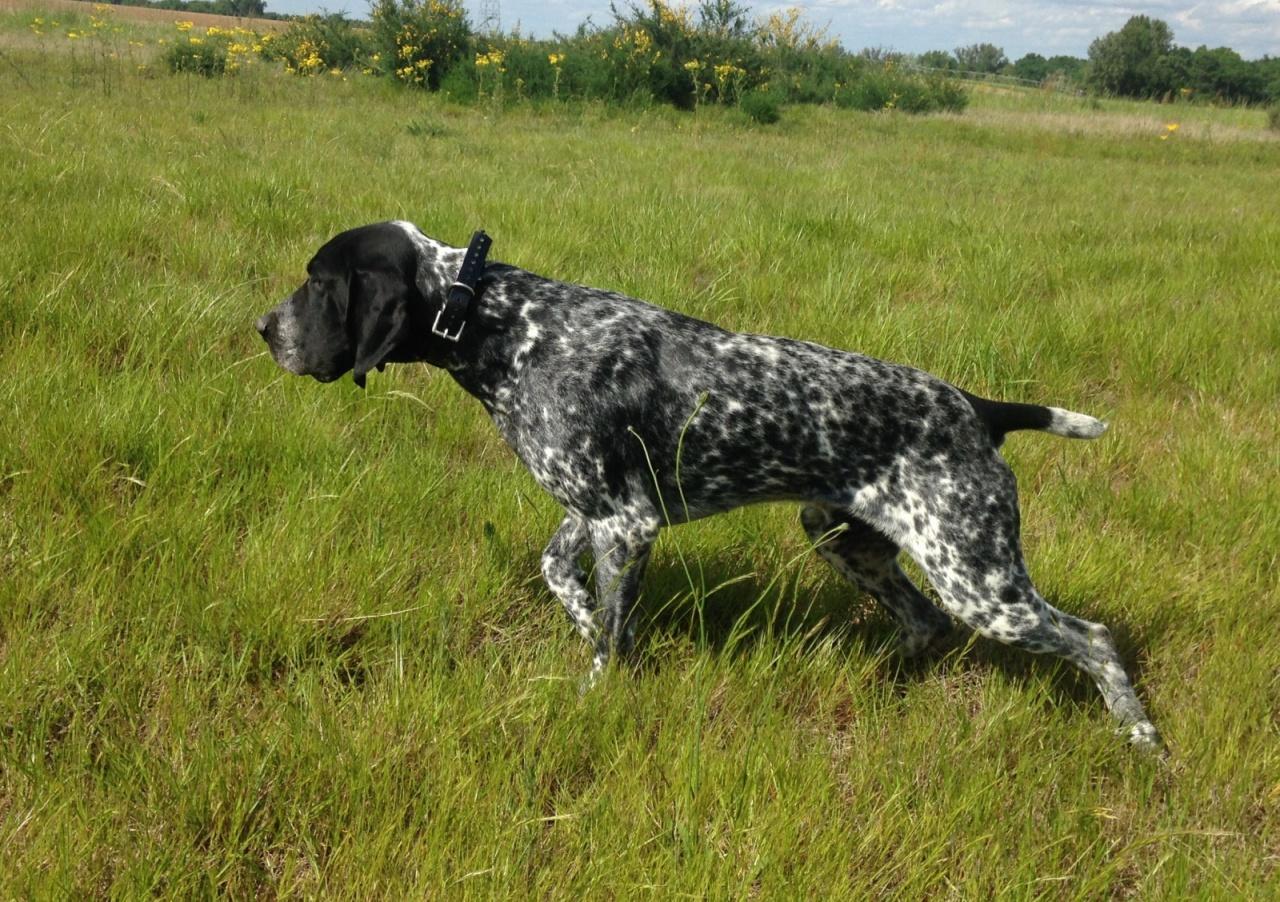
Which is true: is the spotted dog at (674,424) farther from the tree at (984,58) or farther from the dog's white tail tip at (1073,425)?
the tree at (984,58)

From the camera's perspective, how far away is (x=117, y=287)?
529 cm

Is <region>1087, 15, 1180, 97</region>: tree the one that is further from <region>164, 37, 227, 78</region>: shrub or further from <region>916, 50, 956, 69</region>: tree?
<region>164, 37, 227, 78</region>: shrub

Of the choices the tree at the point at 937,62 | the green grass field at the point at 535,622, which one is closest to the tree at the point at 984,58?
the tree at the point at 937,62

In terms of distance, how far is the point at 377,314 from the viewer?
3.10 metres

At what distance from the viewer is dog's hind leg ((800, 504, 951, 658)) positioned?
3.60 meters

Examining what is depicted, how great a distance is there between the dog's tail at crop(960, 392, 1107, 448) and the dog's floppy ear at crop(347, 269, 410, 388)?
1.89 meters

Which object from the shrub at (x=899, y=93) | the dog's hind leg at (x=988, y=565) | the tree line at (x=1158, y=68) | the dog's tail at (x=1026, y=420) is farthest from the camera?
the tree line at (x=1158, y=68)

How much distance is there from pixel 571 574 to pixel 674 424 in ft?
2.07

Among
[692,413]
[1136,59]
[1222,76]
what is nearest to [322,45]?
[692,413]

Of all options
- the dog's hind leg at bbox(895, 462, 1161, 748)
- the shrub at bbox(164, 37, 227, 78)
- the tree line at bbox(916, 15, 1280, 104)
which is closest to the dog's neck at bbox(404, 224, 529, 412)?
the dog's hind leg at bbox(895, 462, 1161, 748)

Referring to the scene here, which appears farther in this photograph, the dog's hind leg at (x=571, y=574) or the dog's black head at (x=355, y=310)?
the dog's hind leg at (x=571, y=574)

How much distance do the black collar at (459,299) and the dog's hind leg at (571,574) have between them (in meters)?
0.73

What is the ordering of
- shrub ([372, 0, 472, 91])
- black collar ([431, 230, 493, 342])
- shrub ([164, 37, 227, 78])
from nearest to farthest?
black collar ([431, 230, 493, 342]) → shrub ([164, 37, 227, 78]) → shrub ([372, 0, 472, 91])

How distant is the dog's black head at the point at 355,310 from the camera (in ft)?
10.2
